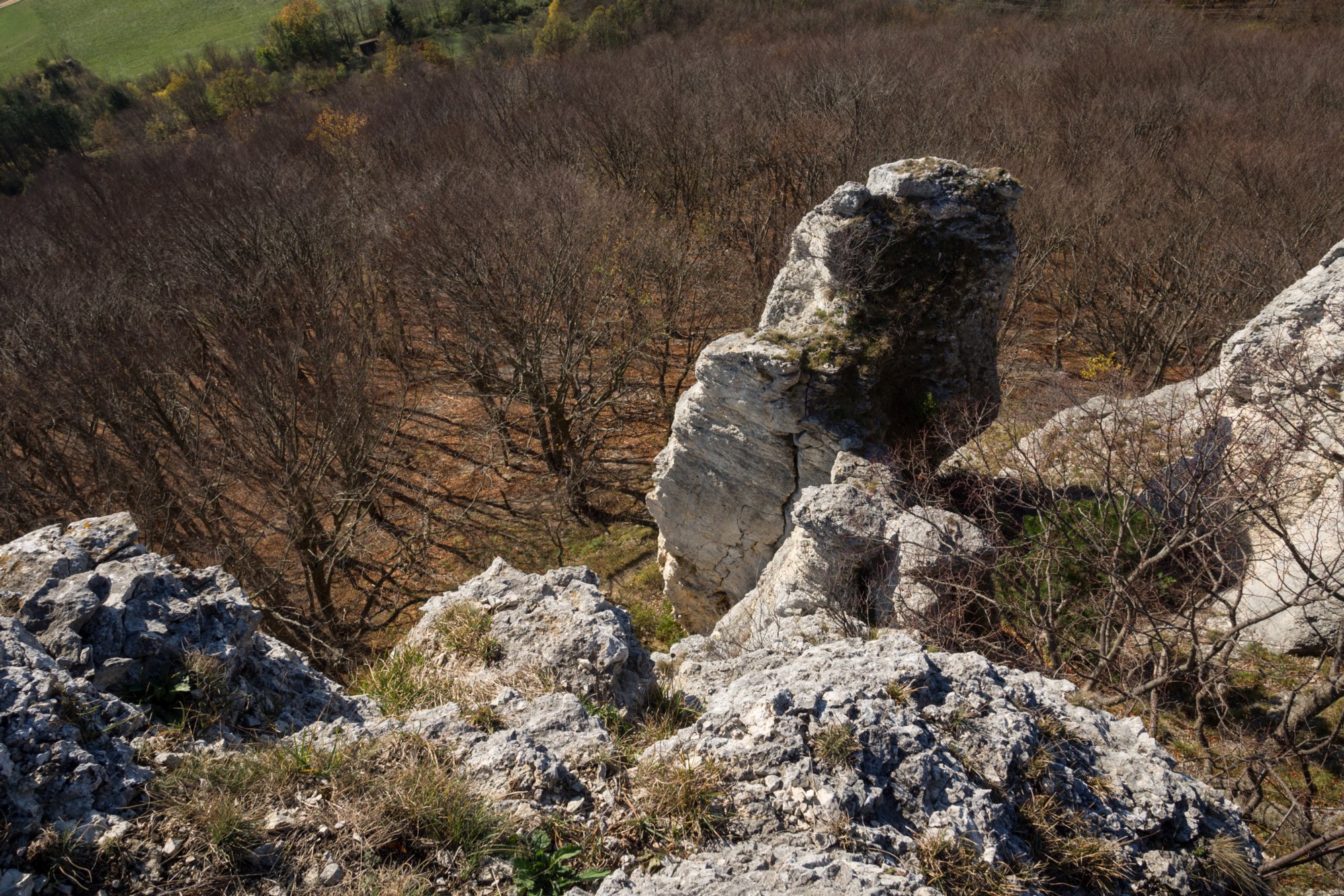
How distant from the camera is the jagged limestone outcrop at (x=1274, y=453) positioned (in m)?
8.48

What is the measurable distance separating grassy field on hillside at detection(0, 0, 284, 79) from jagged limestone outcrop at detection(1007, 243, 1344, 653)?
2744 inches

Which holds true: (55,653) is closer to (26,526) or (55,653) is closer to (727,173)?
(26,526)

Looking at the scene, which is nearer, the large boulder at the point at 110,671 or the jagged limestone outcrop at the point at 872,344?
the large boulder at the point at 110,671

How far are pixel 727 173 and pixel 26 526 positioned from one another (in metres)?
21.1

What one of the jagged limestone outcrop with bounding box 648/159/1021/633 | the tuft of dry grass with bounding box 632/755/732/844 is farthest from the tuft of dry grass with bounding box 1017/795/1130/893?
the jagged limestone outcrop with bounding box 648/159/1021/633

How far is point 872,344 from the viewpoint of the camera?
9.88m

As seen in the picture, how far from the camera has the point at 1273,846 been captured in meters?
7.18

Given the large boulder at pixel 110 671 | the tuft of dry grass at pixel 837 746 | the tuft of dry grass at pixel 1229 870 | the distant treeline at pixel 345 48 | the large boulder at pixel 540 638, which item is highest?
the distant treeline at pixel 345 48

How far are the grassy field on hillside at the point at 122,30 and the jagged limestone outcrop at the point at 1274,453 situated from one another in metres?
69.7

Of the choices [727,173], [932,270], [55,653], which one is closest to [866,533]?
[932,270]

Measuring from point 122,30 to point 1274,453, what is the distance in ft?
273

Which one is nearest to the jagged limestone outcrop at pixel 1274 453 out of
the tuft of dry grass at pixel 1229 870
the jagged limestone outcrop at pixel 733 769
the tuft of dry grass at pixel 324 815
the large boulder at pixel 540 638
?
the tuft of dry grass at pixel 1229 870

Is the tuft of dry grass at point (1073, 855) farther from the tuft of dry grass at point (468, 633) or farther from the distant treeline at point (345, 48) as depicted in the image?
the distant treeline at point (345, 48)

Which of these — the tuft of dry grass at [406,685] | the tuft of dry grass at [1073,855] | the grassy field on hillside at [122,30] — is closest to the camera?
the tuft of dry grass at [1073,855]
